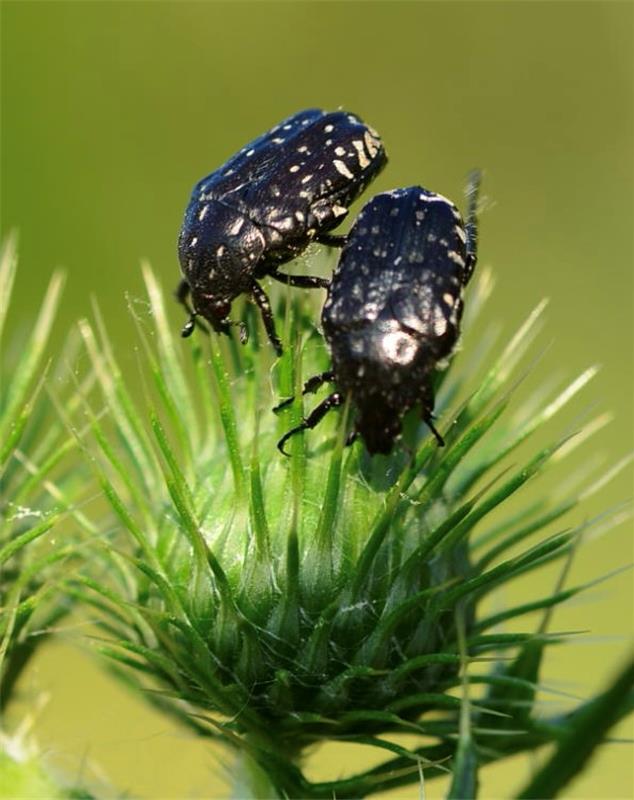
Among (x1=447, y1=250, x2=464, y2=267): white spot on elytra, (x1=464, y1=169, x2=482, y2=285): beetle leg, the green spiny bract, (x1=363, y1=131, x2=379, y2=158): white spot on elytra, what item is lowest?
the green spiny bract

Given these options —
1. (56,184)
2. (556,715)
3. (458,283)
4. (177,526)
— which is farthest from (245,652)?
(56,184)

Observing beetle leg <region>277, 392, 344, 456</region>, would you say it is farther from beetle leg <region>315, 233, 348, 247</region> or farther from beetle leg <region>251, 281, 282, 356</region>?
beetle leg <region>315, 233, 348, 247</region>

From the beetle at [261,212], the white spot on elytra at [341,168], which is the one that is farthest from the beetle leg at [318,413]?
the white spot on elytra at [341,168]

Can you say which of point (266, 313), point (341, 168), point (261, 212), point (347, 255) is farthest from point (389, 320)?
point (341, 168)

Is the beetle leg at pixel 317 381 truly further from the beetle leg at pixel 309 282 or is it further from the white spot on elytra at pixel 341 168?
the white spot on elytra at pixel 341 168

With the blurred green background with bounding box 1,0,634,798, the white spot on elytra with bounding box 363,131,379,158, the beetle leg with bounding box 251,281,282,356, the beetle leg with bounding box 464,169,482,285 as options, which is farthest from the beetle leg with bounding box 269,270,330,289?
the blurred green background with bounding box 1,0,634,798

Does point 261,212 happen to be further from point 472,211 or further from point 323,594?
point 323,594
